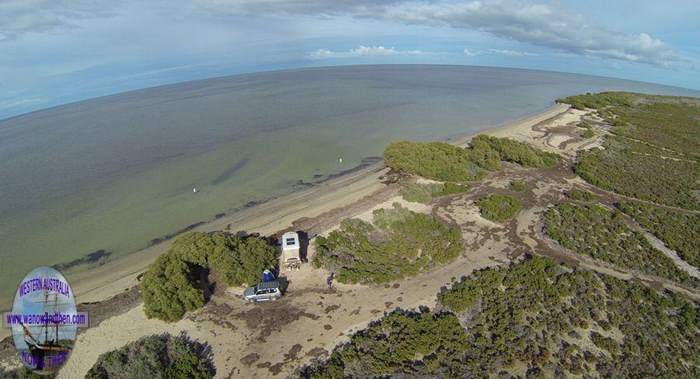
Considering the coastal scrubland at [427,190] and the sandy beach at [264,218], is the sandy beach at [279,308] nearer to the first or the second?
the sandy beach at [264,218]

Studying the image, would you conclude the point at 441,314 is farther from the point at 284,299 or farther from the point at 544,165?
the point at 544,165

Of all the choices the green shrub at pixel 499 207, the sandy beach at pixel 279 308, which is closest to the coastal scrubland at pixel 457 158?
the green shrub at pixel 499 207

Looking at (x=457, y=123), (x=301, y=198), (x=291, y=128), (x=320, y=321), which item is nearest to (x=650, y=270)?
(x=320, y=321)

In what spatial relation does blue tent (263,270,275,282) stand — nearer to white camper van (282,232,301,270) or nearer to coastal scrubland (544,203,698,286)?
white camper van (282,232,301,270)

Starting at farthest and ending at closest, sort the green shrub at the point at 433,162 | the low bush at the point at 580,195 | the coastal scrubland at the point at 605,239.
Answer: the green shrub at the point at 433,162 → the low bush at the point at 580,195 → the coastal scrubland at the point at 605,239

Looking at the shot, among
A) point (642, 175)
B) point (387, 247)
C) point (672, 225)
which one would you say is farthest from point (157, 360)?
point (642, 175)

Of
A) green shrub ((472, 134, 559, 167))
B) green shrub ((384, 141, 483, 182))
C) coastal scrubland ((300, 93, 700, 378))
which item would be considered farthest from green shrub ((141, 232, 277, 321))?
green shrub ((472, 134, 559, 167))

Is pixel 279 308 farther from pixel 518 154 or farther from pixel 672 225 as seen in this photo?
pixel 518 154
